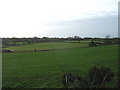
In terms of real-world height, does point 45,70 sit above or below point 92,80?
below

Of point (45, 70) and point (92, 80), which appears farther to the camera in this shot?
point (45, 70)

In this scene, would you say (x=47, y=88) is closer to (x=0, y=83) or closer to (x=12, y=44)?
(x=0, y=83)

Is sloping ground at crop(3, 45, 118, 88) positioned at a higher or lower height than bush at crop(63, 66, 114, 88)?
lower

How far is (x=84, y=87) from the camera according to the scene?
3.60 meters

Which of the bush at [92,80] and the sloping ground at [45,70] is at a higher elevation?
the bush at [92,80]

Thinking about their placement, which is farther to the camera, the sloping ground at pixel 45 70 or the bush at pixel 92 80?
the sloping ground at pixel 45 70

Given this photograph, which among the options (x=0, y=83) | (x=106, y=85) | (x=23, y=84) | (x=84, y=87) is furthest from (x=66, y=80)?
(x=0, y=83)

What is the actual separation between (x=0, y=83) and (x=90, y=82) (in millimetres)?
4982

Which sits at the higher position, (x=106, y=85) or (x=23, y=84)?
(x=106, y=85)

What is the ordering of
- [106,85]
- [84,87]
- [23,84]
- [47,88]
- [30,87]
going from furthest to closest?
[23,84] < [30,87] < [47,88] < [106,85] < [84,87]

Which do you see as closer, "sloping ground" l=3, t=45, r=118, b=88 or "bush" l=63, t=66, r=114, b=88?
"bush" l=63, t=66, r=114, b=88

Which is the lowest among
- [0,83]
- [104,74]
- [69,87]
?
[0,83]

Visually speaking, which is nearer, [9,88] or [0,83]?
[9,88]

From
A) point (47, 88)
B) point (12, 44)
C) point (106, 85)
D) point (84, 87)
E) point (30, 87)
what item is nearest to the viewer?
point (84, 87)
